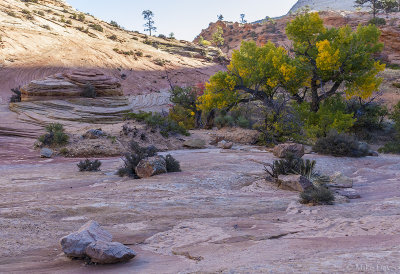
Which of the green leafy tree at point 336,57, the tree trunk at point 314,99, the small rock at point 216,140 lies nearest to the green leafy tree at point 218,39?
the green leafy tree at point 336,57

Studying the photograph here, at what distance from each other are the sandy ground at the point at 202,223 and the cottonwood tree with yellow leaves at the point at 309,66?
26.8ft

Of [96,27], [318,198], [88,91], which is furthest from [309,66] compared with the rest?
[96,27]

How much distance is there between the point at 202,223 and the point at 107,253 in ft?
5.22

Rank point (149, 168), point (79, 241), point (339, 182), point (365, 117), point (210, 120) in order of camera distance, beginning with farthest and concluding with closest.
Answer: point (210, 120), point (365, 117), point (149, 168), point (339, 182), point (79, 241)

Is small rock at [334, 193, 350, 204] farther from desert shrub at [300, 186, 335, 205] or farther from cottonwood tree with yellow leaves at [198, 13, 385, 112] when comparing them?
cottonwood tree with yellow leaves at [198, 13, 385, 112]

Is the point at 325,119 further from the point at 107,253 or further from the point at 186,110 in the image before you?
the point at 107,253

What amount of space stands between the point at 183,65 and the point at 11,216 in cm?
4079

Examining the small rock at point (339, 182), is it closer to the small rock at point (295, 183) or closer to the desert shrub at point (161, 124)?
the small rock at point (295, 183)

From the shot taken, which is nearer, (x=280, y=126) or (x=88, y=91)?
(x=280, y=126)

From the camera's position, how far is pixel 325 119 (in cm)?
1466

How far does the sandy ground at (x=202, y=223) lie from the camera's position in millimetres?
2871

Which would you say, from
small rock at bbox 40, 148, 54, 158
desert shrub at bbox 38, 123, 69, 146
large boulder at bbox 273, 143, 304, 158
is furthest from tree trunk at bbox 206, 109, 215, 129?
small rock at bbox 40, 148, 54, 158

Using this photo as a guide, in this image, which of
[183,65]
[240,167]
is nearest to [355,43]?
[240,167]

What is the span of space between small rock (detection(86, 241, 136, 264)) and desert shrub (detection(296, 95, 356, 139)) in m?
12.3
